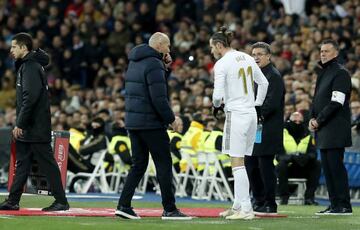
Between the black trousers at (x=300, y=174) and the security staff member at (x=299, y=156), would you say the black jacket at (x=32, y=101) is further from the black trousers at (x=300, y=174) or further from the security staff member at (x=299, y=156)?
the security staff member at (x=299, y=156)

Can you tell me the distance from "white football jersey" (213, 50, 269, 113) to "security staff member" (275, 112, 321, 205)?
5852mm

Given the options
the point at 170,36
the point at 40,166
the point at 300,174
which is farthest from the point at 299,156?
the point at 170,36

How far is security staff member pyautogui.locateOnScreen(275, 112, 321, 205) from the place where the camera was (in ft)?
63.5

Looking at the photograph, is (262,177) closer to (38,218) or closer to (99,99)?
(38,218)

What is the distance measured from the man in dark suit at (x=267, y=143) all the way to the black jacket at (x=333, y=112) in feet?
1.64

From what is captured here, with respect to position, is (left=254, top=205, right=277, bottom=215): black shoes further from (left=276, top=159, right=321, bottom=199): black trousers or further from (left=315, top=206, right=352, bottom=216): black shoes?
(left=276, top=159, right=321, bottom=199): black trousers

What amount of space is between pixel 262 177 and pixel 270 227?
212 cm

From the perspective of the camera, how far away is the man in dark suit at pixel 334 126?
14680mm

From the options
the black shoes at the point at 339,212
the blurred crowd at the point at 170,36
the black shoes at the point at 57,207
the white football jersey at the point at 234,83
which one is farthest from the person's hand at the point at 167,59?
the blurred crowd at the point at 170,36

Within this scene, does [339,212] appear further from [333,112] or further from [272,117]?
[272,117]

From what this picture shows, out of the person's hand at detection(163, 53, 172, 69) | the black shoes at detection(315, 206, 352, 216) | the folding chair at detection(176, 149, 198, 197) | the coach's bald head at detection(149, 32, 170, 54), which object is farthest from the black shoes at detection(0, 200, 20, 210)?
the folding chair at detection(176, 149, 198, 197)

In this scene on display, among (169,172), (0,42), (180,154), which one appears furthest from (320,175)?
(0,42)

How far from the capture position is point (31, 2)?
109 ft

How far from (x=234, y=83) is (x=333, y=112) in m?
1.76
